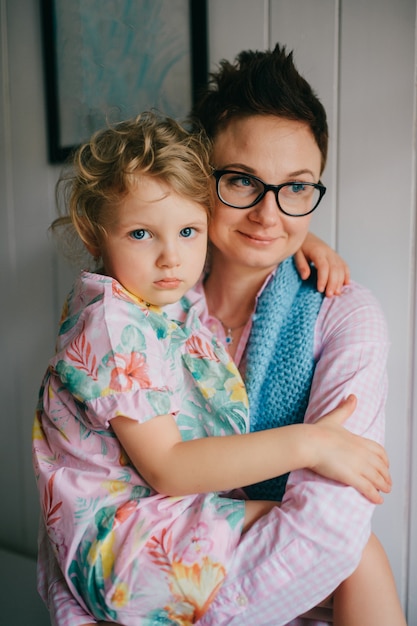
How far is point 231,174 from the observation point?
119cm

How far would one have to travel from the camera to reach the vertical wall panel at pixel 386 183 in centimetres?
129

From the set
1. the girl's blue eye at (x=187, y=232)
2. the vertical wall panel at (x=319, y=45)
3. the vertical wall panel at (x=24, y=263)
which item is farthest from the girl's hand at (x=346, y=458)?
the vertical wall panel at (x=24, y=263)

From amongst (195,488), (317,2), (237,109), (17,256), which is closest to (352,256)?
(237,109)

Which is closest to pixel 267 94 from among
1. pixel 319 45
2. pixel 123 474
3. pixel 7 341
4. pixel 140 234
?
pixel 319 45

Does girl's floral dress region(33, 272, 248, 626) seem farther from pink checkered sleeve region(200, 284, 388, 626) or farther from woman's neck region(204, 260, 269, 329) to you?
woman's neck region(204, 260, 269, 329)

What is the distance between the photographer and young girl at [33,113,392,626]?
94 centimetres

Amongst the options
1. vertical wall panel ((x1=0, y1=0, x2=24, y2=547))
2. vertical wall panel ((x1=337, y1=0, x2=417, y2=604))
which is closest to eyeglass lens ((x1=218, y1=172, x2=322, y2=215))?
vertical wall panel ((x1=337, y1=0, x2=417, y2=604))

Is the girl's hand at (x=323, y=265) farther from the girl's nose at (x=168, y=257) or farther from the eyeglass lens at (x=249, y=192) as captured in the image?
the girl's nose at (x=168, y=257)

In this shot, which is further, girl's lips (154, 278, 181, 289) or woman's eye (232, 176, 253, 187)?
woman's eye (232, 176, 253, 187)

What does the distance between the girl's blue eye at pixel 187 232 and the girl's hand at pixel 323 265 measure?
0.32 m

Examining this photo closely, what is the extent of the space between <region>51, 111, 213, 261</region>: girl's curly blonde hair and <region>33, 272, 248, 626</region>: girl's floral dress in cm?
13

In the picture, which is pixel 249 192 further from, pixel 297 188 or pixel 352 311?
pixel 352 311

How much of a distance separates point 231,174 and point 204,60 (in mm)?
487

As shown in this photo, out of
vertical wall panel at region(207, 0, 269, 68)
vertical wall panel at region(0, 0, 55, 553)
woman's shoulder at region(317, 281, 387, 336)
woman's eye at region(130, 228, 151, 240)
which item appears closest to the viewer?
woman's eye at region(130, 228, 151, 240)
